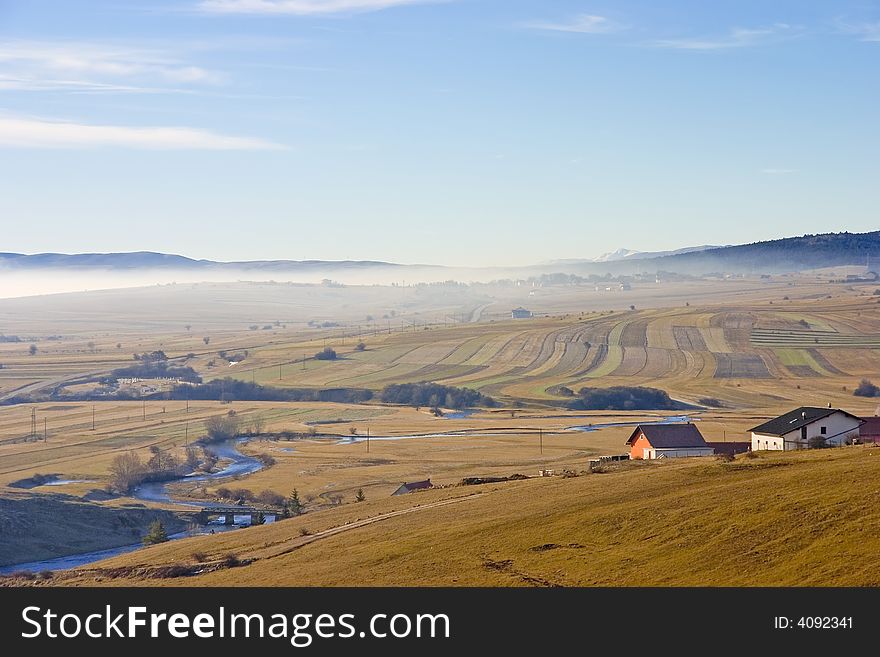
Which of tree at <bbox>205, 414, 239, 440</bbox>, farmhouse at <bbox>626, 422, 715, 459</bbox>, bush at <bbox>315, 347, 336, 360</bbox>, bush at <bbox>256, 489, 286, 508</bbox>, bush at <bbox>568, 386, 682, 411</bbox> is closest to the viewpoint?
farmhouse at <bbox>626, 422, 715, 459</bbox>

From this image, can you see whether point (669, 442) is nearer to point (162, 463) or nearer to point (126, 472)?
point (126, 472)

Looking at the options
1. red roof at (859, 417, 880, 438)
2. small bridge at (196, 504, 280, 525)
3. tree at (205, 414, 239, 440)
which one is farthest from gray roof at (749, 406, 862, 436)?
tree at (205, 414, 239, 440)

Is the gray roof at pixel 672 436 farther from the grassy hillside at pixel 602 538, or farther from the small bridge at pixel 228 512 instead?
the small bridge at pixel 228 512

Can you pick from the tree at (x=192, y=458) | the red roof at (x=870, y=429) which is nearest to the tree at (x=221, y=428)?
the tree at (x=192, y=458)

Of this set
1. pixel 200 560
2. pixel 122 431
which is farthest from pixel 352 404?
pixel 200 560

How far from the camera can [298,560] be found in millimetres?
35688

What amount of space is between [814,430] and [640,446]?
9.43m

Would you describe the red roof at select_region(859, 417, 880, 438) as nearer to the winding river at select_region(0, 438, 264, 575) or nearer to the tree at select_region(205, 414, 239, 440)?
the winding river at select_region(0, 438, 264, 575)

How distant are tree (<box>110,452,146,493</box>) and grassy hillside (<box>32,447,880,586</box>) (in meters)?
40.8

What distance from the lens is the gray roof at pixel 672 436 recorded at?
197 ft

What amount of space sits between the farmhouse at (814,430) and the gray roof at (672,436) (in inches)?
156

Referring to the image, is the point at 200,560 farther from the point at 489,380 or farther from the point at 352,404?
the point at 489,380

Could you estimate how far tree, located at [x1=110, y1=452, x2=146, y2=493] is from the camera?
84.6 metres
